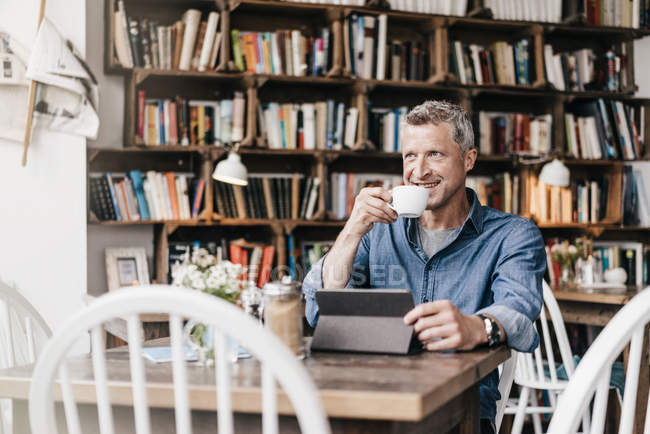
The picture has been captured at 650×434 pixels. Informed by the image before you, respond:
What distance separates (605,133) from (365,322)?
354cm

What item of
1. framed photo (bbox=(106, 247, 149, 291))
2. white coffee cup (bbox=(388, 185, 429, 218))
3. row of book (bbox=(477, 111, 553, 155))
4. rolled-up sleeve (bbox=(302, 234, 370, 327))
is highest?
row of book (bbox=(477, 111, 553, 155))

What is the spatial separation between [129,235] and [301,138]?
3.51 feet

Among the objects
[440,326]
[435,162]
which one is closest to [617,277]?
[435,162]

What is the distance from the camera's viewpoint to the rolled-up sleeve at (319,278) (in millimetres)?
Result: 1781

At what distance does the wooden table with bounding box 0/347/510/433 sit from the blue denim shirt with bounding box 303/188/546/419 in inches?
10.0

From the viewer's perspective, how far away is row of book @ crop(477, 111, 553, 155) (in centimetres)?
440

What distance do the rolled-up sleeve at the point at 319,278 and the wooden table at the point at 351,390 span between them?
1.20ft

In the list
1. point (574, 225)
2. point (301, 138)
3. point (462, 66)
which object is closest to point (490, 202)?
point (574, 225)

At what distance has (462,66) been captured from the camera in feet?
14.0

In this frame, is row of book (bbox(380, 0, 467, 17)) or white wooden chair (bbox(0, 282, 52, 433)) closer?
white wooden chair (bbox(0, 282, 52, 433))

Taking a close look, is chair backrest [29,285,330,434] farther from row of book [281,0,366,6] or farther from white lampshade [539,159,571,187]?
white lampshade [539,159,571,187]

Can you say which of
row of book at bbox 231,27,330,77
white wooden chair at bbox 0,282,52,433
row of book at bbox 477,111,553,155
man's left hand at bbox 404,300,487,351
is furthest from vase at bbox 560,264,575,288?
white wooden chair at bbox 0,282,52,433

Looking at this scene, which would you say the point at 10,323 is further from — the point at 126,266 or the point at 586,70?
the point at 586,70

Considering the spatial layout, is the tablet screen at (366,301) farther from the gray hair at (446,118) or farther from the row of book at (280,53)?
the row of book at (280,53)
